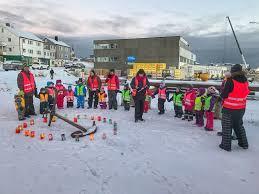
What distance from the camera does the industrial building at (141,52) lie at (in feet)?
188

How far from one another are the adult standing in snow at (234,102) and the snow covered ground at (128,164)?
1.31ft

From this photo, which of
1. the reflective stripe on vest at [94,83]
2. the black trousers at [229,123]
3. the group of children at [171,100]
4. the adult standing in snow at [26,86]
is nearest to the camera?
the black trousers at [229,123]

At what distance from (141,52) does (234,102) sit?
5551 centimetres

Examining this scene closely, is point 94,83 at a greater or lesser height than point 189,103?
greater

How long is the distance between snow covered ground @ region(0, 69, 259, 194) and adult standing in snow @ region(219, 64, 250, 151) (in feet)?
1.31

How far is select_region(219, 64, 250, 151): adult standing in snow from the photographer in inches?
240

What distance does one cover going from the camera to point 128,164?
5277mm

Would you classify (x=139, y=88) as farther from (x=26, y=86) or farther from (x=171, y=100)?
(x=26, y=86)

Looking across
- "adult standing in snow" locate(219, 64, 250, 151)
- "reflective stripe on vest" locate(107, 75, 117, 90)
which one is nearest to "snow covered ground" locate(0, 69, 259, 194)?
"adult standing in snow" locate(219, 64, 250, 151)

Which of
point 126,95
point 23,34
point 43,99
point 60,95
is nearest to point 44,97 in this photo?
point 43,99

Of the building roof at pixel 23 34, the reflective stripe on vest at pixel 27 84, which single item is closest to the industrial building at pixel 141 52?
the building roof at pixel 23 34

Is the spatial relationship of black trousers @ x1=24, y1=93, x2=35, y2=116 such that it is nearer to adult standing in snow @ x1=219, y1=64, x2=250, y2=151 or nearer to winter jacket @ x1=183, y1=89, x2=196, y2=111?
winter jacket @ x1=183, y1=89, x2=196, y2=111

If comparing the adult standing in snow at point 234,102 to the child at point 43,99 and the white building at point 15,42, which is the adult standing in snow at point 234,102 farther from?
the white building at point 15,42

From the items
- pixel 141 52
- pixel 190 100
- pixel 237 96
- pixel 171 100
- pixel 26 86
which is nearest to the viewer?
pixel 237 96
